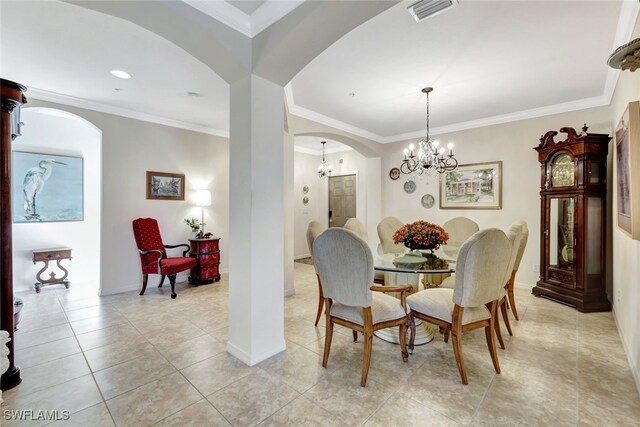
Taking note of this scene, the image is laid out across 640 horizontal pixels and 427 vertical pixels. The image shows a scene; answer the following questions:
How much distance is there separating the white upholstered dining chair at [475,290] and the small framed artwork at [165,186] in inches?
159

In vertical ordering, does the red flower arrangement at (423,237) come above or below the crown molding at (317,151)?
below

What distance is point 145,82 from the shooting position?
10.0 feet

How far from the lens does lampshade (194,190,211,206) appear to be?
458cm

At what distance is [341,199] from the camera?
6.76 m

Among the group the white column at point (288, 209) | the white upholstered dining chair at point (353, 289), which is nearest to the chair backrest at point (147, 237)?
Answer: the white column at point (288, 209)

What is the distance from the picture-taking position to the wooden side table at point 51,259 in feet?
13.1

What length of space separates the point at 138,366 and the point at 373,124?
4269 mm

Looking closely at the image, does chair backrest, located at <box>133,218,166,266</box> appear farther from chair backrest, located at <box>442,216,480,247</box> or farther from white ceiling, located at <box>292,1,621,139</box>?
chair backrest, located at <box>442,216,480,247</box>

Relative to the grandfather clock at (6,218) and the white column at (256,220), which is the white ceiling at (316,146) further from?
the grandfather clock at (6,218)

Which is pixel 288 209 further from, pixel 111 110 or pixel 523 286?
pixel 523 286

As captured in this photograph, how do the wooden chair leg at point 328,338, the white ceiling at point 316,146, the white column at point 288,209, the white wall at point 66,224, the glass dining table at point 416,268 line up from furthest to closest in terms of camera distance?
1. the white ceiling at point 316,146
2. the white wall at point 66,224
3. the white column at point 288,209
4. the glass dining table at point 416,268
5. the wooden chair leg at point 328,338

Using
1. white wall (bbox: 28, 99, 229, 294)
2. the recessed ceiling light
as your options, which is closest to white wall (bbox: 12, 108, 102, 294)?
white wall (bbox: 28, 99, 229, 294)

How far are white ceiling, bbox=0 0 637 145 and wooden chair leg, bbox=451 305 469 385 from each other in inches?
82.6

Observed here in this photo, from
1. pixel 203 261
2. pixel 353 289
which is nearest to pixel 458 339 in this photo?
pixel 353 289
